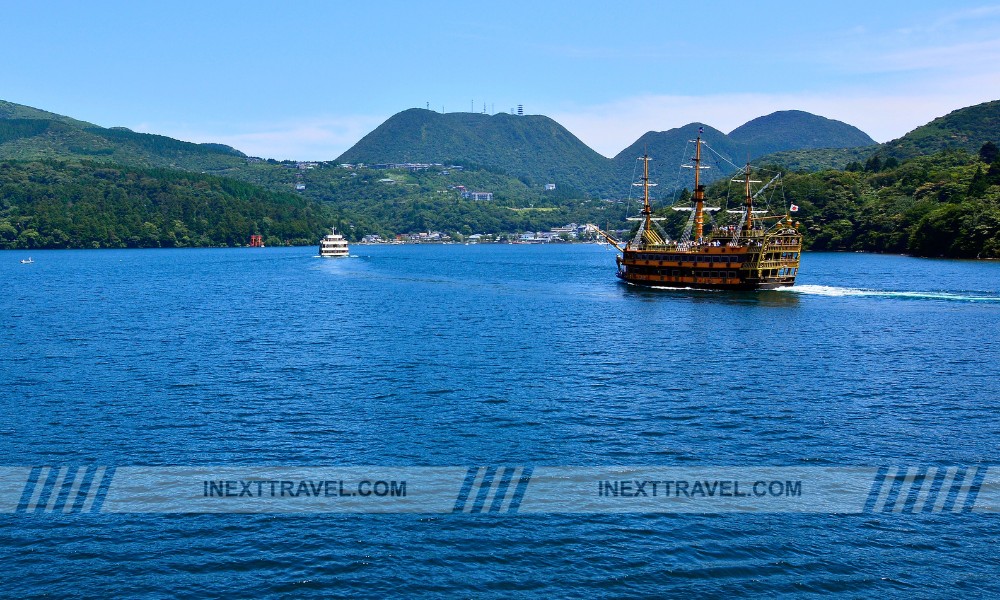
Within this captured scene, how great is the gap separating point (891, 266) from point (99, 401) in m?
175

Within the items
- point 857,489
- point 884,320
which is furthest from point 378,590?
point 884,320

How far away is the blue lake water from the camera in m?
24.2

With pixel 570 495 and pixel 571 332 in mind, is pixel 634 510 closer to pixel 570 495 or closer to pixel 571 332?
pixel 570 495

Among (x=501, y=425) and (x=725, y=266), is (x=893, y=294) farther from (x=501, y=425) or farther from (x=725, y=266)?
(x=501, y=425)

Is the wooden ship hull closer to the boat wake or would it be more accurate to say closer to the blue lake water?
the boat wake

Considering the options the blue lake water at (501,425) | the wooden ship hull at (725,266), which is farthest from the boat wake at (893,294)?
the blue lake water at (501,425)

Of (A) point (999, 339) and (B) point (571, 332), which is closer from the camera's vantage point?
(A) point (999, 339)

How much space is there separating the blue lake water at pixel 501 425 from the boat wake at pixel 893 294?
7.77m

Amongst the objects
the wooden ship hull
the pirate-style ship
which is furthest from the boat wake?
the pirate-style ship

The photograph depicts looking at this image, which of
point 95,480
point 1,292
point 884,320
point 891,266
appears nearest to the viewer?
point 95,480

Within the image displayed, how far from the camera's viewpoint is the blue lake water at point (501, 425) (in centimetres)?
2423

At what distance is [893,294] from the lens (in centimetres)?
10706

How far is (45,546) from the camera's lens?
2573cm

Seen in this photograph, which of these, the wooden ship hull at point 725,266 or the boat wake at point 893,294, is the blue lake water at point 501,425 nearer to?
the boat wake at point 893,294
